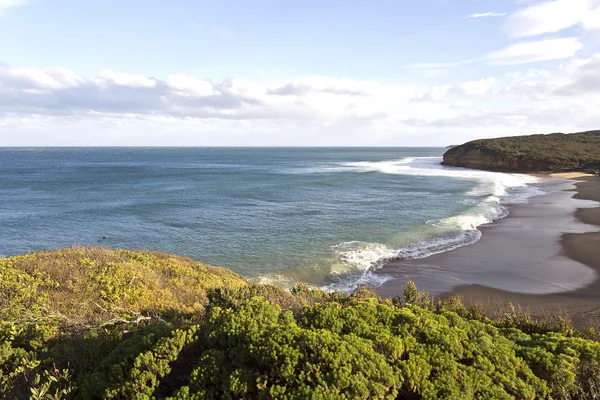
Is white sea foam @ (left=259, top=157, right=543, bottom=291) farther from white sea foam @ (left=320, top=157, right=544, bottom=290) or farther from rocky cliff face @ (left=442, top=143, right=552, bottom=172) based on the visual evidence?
rocky cliff face @ (left=442, top=143, right=552, bottom=172)

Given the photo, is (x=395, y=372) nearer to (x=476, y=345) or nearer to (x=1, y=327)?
(x=476, y=345)

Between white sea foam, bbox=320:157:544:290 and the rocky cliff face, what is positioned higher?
the rocky cliff face

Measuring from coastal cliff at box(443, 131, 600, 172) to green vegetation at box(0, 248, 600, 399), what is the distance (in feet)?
247

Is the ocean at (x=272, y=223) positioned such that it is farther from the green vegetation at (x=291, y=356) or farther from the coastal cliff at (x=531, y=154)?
the coastal cliff at (x=531, y=154)

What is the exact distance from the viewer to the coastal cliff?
6838 centimetres

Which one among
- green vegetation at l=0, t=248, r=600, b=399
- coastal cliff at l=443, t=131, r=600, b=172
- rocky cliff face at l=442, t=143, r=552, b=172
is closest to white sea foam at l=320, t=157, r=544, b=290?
green vegetation at l=0, t=248, r=600, b=399

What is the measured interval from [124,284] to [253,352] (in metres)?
6.43

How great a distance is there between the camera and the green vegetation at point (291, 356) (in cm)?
466

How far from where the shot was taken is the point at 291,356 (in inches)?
187

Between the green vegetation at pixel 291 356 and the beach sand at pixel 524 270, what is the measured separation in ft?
27.5

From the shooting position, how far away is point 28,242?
2356 centimetres

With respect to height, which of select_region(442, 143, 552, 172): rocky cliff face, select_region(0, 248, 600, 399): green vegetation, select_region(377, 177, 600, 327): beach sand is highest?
select_region(442, 143, 552, 172): rocky cliff face

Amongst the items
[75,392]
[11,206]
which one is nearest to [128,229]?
[11,206]

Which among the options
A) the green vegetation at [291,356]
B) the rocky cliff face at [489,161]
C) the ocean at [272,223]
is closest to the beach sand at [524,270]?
the ocean at [272,223]
